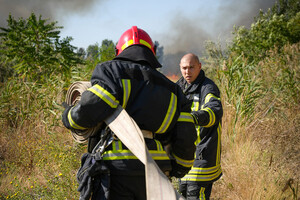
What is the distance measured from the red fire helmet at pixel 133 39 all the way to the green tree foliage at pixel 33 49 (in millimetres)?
4399

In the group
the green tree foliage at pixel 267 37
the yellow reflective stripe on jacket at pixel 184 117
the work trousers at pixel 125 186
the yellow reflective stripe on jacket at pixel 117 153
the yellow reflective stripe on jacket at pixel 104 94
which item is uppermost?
the green tree foliage at pixel 267 37

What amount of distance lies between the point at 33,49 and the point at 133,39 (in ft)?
16.9

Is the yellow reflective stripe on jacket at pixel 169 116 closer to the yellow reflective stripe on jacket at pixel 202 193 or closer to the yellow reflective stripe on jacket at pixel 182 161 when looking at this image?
the yellow reflective stripe on jacket at pixel 182 161

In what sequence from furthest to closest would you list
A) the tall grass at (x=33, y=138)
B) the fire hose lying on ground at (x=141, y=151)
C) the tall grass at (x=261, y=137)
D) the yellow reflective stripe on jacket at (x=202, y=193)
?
the tall grass at (x=33, y=138) → the tall grass at (x=261, y=137) → the yellow reflective stripe on jacket at (x=202, y=193) → the fire hose lying on ground at (x=141, y=151)

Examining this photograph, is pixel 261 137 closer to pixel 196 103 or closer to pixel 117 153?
pixel 196 103

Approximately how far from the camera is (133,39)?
2.01 m

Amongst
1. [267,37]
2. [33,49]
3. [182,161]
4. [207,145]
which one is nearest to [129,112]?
[182,161]

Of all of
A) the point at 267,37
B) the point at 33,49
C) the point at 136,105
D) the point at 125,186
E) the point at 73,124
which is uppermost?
the point at 267,37

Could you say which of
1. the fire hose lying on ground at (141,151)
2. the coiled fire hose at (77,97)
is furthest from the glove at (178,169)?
the coiled fire hose at (77,97)

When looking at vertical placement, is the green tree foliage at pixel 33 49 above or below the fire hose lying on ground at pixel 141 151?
above

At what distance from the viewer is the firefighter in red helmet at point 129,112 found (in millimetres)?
1702

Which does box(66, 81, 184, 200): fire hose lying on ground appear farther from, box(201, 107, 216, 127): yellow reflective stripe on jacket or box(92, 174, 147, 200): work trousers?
box(201, 107, 216, 127): yellow reflective stripe on jacket

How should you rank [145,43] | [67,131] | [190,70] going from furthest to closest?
[67,131]
[190,70]
[145,43]

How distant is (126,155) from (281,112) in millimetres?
4934
